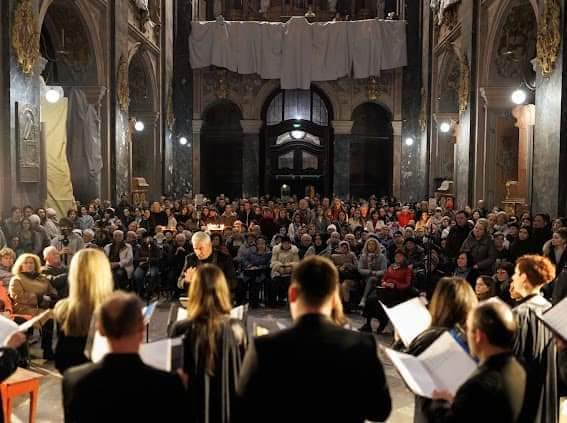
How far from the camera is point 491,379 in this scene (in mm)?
2961

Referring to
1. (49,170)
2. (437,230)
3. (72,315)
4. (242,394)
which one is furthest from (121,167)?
(242,394)

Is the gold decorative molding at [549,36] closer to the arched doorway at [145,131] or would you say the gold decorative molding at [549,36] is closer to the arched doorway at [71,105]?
the arched doorway at [71,105]

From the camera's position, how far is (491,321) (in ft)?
10.0

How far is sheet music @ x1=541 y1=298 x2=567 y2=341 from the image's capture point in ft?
12.6

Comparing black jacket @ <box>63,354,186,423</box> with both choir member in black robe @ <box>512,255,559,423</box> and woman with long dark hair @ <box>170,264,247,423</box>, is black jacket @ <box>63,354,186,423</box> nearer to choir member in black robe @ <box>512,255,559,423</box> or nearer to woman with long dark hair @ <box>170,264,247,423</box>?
woman with long dark hair @ <box>170,264,247,423</box>

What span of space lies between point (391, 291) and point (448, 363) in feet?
19.2

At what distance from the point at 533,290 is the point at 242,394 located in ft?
8.62

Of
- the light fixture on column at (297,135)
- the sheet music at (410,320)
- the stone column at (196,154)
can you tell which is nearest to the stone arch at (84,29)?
the stone column at (196,154)

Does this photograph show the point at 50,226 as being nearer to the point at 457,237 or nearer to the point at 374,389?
the point at 457,237

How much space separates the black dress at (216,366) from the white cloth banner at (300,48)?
862 inches

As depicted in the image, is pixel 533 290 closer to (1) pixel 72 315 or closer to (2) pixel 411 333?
(2) pixel 411 333

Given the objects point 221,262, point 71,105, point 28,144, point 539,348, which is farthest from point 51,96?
point 539,348

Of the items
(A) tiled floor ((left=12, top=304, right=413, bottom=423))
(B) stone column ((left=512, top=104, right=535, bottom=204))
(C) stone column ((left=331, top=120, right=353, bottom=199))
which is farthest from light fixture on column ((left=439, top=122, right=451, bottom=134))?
(A) tiled floor ((left=12, top=304, right=413, bottom=423))

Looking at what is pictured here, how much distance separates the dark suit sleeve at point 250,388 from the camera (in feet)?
9.37
